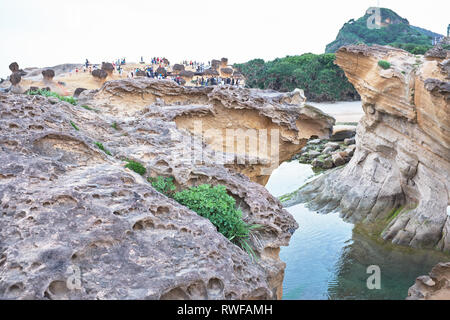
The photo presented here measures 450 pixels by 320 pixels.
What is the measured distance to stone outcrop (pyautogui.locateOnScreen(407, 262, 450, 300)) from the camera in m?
6.73

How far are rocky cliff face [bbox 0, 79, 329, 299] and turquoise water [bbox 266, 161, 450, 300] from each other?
207 inches

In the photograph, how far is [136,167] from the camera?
7066 millimetres

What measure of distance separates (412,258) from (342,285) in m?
2.82

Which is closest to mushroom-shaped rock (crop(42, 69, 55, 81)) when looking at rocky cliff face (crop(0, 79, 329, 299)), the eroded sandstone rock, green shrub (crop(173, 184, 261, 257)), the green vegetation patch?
rocky cliff face (crop(0, 79, 329, 299))

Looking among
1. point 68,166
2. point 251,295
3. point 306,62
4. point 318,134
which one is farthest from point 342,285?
point 306,62

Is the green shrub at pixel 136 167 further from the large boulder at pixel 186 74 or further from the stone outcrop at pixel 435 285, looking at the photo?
the large boulder at pixel 186 74

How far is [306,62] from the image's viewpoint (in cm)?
4828

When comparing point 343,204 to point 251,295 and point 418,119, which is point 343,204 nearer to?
point 418,119

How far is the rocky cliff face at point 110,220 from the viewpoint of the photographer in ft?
12.3

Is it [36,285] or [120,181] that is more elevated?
[120,181]

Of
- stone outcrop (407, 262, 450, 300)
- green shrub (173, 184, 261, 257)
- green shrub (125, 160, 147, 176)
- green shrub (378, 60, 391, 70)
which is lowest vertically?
stone outcrop (407, 262, 450, 300)

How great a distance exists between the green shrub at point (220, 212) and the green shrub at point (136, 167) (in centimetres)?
106

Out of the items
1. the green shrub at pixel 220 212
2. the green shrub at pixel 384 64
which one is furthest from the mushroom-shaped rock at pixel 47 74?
the green shrub at pixel 220 212

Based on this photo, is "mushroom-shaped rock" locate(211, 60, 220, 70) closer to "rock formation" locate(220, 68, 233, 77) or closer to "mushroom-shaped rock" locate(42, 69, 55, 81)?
"rock formation" locate(220, 68, 233, 77)
